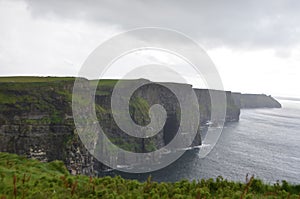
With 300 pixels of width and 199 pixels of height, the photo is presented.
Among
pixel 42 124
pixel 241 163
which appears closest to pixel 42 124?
pixel 42 124


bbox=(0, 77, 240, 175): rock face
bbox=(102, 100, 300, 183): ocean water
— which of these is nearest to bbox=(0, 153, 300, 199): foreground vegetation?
bbox=(102, 100, 300, 183): ocean water

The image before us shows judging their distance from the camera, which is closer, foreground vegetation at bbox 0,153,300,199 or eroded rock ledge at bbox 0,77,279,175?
foreground vegetation at bbox 0,153,300,199

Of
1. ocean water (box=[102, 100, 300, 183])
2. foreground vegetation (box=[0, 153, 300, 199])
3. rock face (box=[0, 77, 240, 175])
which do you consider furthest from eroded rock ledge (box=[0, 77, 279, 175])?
foreground vegetation (box=[0, 153, 300, 199])

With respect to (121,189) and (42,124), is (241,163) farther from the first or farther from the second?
(121,189)

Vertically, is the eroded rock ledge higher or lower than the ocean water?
higher

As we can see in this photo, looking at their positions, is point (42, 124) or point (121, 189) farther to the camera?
point (42, 124)

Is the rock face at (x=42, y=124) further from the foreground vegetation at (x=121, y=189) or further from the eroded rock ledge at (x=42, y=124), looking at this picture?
the foreground vegetation at (x=121, y=189)

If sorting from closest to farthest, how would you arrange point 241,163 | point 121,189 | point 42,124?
point 121,189 < point 42,124 < point 241,163

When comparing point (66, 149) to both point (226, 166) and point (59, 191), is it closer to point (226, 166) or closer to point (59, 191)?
point (226, 166)

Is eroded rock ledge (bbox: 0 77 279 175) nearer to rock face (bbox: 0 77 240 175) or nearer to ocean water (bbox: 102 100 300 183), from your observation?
rock face (bbox: 0 77 240 175)

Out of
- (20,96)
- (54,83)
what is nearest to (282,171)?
(54,83)

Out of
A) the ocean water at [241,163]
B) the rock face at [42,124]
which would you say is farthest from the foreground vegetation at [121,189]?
the rock face at [42,124]
